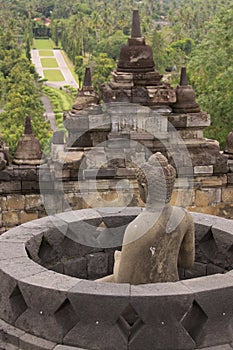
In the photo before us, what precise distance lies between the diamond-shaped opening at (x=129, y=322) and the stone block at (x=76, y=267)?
4.45 feet

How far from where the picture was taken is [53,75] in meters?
91.4

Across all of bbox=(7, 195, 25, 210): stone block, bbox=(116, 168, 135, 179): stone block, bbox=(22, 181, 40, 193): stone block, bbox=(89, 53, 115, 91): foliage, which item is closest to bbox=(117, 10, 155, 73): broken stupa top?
bbox=(116, 168, 135, 179): stone block

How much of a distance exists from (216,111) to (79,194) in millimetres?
12287

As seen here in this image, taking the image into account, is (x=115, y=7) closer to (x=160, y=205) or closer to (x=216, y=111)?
(x=216, y=111)

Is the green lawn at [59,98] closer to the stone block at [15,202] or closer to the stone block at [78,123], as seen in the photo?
the stone block at [78,123]

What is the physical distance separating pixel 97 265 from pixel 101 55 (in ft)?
190

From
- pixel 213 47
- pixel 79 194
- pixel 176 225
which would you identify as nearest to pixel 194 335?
pixel 176 225

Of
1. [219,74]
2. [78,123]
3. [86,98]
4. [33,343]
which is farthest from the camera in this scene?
[219,74]

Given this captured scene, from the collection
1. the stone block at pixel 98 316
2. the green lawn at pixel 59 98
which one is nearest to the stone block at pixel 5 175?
the stone block at pixel 98 316

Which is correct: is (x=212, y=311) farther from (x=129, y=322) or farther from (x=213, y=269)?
(x=213, y=269)

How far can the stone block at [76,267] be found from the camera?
5418 millimetres

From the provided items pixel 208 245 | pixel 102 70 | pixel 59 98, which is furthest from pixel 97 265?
pixel 59 98

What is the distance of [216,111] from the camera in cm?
2067

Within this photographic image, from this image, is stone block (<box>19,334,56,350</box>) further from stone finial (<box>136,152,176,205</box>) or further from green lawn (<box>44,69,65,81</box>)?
green lawn (<box>44,69,65,81</box>)
